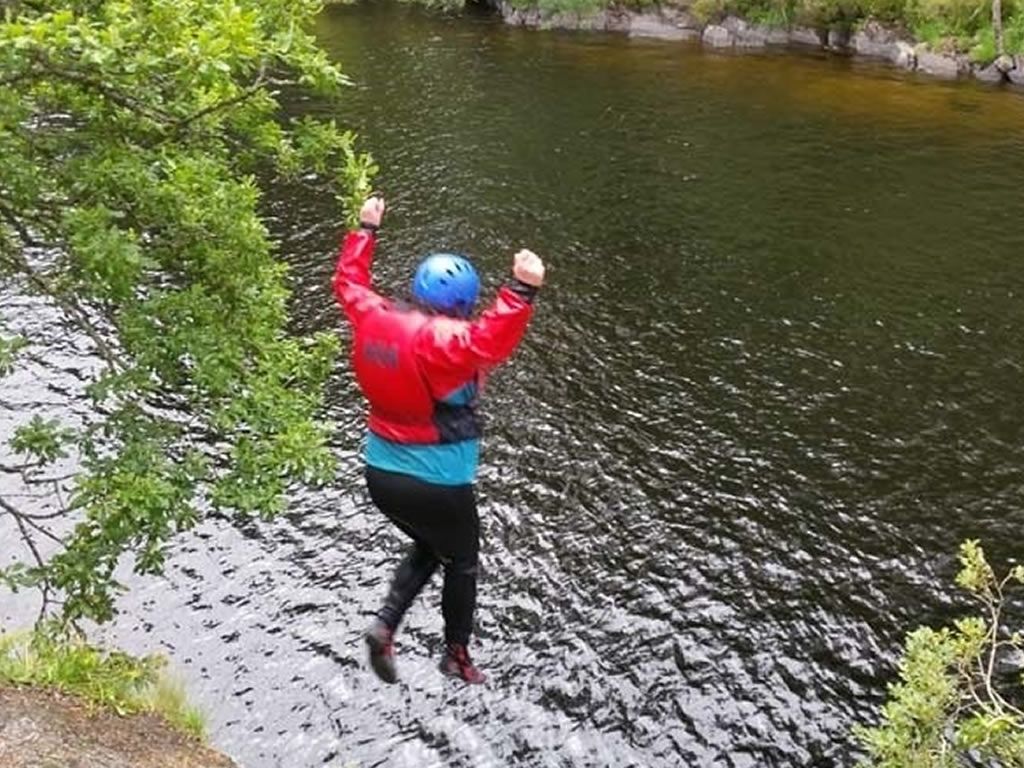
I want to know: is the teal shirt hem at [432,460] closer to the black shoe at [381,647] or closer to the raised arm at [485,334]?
the raised arm at [485,334]

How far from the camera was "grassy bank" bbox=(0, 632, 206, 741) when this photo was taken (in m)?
11.4

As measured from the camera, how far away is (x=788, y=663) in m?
14.5

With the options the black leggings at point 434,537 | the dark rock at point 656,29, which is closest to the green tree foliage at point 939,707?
the black leggings at point 434,537

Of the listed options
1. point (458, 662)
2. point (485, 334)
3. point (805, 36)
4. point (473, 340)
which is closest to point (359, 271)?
point (473, 340)

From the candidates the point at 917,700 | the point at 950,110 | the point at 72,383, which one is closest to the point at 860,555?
the point at 917,700

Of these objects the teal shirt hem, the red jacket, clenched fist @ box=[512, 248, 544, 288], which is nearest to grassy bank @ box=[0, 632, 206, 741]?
the teal shirt hem

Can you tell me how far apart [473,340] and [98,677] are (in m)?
6.81

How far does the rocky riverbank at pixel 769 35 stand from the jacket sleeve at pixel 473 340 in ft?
149

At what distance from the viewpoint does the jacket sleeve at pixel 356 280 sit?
28.1 ft

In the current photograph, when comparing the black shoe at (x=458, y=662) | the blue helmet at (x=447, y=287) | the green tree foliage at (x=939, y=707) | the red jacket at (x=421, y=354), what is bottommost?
the green tree foliage at (x=939, y=707)

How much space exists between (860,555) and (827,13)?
44937mm

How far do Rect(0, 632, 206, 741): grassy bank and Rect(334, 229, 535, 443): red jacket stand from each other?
17.3 ft

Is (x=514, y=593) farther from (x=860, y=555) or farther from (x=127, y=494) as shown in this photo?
(x=127, y=494)

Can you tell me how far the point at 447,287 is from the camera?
26.5ft
